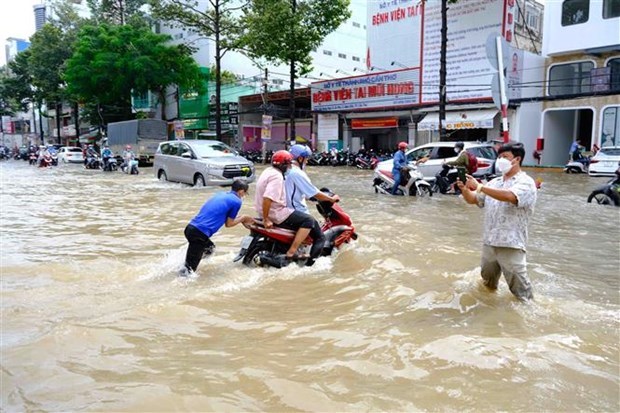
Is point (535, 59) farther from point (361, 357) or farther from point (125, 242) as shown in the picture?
point (361, 357)

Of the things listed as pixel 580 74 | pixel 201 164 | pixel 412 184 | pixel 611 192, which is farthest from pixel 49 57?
pixel 611 192

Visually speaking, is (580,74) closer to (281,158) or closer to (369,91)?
(369,91)

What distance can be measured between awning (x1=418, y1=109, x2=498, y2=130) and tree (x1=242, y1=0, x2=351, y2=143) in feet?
24.0

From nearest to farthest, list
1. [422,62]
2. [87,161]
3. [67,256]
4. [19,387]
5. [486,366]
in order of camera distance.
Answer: [19,387] < [486,366] < [67,256] < [422,62] < [87,161]

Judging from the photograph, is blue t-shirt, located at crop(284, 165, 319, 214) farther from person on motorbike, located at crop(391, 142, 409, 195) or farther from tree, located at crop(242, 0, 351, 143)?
tree, located at crop(242, 0, 351, 143)

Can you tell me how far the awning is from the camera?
23.1 metres

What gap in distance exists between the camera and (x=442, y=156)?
48.8ft

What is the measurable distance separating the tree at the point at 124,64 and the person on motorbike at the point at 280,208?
3237cm

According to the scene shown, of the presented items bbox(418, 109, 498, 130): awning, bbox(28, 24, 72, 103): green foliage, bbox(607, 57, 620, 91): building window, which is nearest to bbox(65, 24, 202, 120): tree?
bbox(28, 24, 72, 103): green foliage

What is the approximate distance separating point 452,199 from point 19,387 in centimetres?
1115

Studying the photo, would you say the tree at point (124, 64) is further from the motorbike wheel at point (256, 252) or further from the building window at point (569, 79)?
the motorbike wheel at point (256, 252)

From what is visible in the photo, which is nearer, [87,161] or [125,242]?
[125,242]

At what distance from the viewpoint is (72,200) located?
13906 millimetres

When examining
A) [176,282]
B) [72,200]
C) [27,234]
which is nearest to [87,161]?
[72,200]
